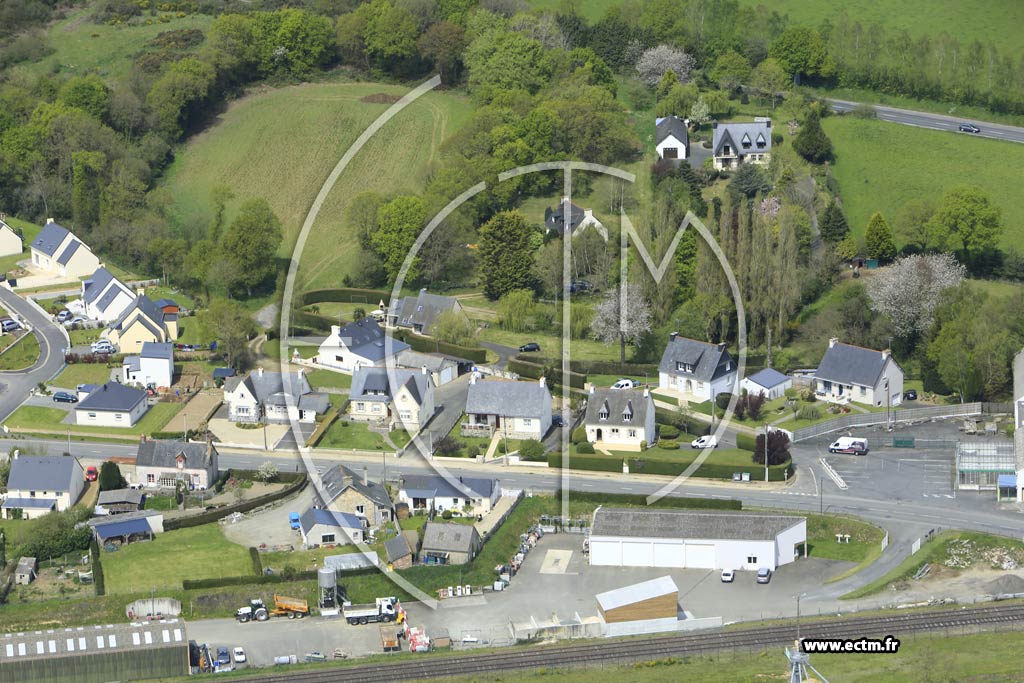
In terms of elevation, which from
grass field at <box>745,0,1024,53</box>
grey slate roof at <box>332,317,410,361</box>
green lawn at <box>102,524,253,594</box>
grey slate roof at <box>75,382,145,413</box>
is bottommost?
green lawn at <box>102,524,253,594</box>

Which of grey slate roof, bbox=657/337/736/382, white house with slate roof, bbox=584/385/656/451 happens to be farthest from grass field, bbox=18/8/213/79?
white house with slate roof, bbox=584/385/656/451

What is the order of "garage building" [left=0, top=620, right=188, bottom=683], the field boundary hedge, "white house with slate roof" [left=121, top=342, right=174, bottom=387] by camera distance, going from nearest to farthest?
"garage building" [left=0, top=620, right=188, bottom=683], the field boundary hedge, "white house with slate roof" [left=121, top=342, right=174, bottom=387]

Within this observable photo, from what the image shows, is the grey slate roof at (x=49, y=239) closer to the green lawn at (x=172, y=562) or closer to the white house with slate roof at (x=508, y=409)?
the white house with slate roof at (x=508, y=409)

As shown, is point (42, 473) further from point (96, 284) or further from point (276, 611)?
point (96, 284)

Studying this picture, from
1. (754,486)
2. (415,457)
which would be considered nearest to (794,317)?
(754,486)

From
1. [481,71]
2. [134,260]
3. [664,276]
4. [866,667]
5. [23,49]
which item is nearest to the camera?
[866,667]

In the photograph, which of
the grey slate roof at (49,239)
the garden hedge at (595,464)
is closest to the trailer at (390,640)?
the garden hedge at (595,464)

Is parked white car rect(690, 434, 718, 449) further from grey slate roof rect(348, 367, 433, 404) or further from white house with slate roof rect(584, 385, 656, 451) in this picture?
grey slate roof rect(348, 367, 433, 404)

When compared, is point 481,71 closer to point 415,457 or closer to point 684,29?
point 684,29
